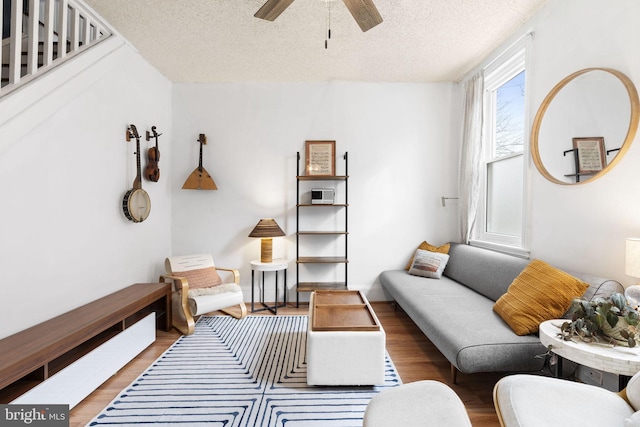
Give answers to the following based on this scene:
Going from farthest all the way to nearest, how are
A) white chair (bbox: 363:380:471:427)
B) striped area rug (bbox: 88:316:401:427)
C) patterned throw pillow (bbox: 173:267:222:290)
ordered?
patterned throw pillow (bbox: 173:267:222:290) → striped area rug (bbox: 88:316:401:427) → white chair (bbox: 363:380:471:427)

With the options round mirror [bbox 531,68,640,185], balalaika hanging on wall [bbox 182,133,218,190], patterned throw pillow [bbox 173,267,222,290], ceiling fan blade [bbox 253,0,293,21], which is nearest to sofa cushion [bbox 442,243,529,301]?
round mirror [bbox 531,68,640,185]

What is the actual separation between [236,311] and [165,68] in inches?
117

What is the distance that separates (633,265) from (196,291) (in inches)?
127

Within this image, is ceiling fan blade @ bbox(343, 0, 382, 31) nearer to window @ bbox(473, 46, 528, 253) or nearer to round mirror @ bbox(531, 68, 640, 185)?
round mirror @ bbox(531, 68, 640, 185)

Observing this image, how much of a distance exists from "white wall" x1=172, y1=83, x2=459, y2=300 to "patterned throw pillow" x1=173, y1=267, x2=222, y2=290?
1.59 ft

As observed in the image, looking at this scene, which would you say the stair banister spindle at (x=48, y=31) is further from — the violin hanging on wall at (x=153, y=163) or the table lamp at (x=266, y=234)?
the table lamp at (x=266, y=234)

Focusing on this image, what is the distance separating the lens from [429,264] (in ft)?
10.8

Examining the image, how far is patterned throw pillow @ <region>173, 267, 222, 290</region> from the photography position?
3078 millimetres

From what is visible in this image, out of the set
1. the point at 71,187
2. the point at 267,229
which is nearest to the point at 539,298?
the point at 267,229

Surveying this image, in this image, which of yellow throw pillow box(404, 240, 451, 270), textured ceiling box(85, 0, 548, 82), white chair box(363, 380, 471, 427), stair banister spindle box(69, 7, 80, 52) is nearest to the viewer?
white chair box(363, 380, 471, 427)

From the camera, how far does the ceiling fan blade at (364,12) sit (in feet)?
5.59

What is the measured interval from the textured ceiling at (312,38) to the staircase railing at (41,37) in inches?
6.4

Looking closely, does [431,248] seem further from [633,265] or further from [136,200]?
[136,200]

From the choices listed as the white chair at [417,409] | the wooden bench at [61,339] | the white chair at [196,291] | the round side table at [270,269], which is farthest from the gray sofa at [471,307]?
the wooden bench at [61,339]
